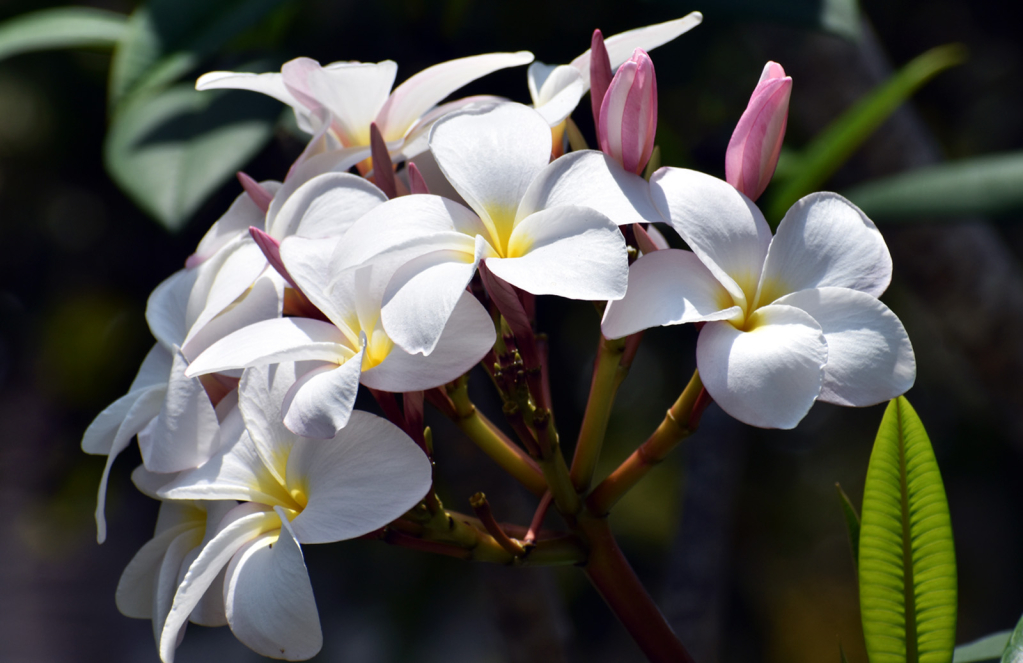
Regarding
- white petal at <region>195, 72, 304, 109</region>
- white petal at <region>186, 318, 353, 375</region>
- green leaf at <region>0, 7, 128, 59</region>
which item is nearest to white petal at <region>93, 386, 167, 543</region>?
white petal at <region>186, 318, 353, 375</region>

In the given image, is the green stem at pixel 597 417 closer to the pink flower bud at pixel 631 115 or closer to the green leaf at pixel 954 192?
the pink flower bud at pixel 631 115

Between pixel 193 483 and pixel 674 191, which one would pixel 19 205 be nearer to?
pixel 193 483

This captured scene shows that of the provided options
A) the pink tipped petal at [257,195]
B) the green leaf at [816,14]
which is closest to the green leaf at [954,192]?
the green leaf at [816,14]

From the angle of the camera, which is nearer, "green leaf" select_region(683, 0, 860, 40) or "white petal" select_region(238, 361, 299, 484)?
"white petal" select_region(238, 361, 299, 484)

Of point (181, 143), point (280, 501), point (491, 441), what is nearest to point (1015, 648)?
point (491, 441)

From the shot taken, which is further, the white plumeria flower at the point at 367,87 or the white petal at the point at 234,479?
the white plumeria flower at the point at 367,87

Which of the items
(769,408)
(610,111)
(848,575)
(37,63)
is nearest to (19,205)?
(37,63)

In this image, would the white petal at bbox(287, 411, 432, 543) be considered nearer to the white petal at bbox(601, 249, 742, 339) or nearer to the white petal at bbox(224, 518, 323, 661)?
the white petal at bbox(224, 518, 323, 661)
